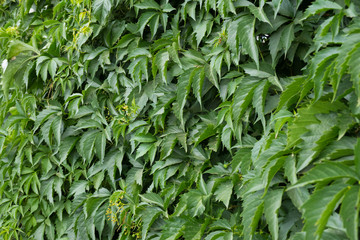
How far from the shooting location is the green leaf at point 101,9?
1787 millimetres

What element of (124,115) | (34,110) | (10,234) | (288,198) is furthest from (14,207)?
(288,198)

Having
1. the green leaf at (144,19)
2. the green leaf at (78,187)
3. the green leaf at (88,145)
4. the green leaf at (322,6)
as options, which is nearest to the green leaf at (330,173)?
the green leaf at (322,6)

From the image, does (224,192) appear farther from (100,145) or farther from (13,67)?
(13,67)

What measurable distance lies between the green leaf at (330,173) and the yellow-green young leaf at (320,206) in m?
0.02

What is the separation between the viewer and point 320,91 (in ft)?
3.24

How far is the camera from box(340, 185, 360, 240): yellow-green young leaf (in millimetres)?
773

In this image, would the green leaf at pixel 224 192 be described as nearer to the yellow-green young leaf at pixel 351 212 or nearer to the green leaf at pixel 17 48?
the yellow-green young leaf at pixel 351 212

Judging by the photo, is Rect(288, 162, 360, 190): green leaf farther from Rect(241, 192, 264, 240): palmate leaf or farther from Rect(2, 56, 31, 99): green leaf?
Rect(2, 56, 31, 99): green leaf

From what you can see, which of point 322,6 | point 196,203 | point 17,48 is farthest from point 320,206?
point 17,48

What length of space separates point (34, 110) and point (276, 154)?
152 cm

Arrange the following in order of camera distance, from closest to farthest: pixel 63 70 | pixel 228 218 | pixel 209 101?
pixel 228 218 → pixel 209 101 → pixel 63 70

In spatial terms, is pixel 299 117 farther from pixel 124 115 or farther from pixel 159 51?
pixel 124 115

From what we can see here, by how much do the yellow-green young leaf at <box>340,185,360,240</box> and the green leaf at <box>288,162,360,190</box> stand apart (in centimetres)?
4

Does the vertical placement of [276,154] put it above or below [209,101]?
above
